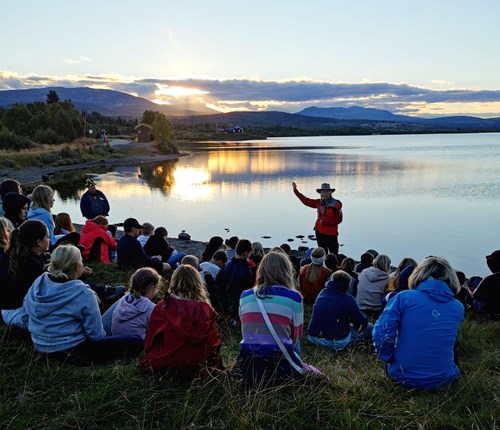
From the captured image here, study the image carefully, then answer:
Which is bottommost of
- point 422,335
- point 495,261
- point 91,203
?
point 495,261

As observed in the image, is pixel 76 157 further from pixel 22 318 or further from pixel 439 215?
pixel 22 318

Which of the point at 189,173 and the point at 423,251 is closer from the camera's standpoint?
the point at 423,251

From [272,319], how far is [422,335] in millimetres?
1086

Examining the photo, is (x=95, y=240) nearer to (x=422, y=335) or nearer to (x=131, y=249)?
(x=131, y=249)

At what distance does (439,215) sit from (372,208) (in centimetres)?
320

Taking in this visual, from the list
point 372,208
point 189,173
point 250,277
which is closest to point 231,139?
point 189,173

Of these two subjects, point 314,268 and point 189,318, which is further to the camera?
point 314,268

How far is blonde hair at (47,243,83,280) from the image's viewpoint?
3.54 metres

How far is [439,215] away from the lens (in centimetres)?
2011

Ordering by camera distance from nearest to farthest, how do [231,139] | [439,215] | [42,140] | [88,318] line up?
[88,318] → [439,215] → [42,140] → [231,139]

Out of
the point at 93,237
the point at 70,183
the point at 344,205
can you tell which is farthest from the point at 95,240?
the point at 70,183

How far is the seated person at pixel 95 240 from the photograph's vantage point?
775 cm

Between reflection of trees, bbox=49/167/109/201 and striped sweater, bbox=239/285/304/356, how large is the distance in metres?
24.6

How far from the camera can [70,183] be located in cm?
3234
